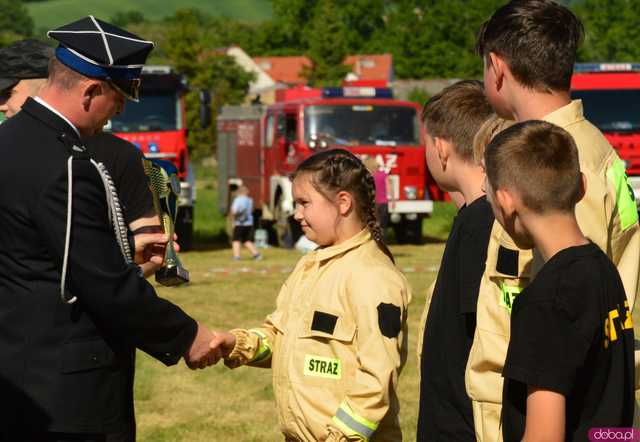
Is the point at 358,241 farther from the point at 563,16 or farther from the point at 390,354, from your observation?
the point at 563,16

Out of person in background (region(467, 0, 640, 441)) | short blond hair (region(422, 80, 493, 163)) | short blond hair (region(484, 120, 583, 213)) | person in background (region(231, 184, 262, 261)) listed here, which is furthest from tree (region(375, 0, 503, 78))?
short blond hair (region(484, 120, 583, 213))

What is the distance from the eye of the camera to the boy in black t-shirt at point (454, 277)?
369 cm

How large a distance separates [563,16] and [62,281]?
1.64 m

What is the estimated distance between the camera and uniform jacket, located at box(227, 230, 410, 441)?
13.1ft

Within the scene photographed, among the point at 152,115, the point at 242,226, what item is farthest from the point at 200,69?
the point at 242,226

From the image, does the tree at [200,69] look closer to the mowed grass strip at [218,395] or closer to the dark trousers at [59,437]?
the mowed grass strip at [218,395]

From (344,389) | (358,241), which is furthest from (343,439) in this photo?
(358,241)

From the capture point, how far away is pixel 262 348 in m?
4.36

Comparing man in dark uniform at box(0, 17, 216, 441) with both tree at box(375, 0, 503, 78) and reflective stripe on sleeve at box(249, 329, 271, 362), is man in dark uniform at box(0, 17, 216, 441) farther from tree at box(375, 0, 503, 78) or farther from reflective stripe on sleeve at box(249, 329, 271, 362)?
tree at box(375, 0, 503, 78)

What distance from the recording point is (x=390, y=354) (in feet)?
13.1

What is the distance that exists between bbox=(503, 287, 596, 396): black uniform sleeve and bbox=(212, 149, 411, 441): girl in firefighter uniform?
1133 mm

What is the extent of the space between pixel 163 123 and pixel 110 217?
1887 cm

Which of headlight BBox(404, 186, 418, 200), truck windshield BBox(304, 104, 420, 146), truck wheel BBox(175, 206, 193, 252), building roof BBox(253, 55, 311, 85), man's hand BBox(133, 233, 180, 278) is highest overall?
man's hand BBox(133, 233, 180, 278)

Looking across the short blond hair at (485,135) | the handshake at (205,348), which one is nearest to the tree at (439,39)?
the handshake at (205,348)
